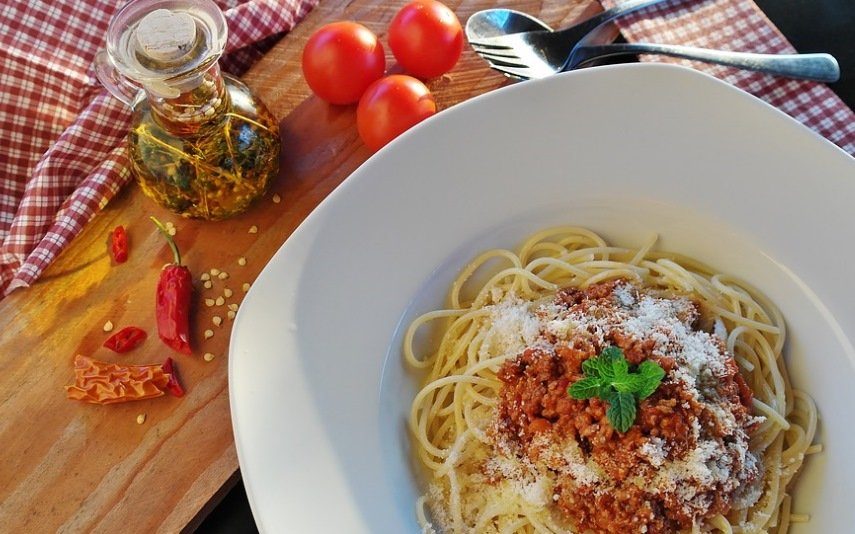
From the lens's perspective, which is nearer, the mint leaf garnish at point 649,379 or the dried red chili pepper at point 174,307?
the mint leaf garnish at point 649,379

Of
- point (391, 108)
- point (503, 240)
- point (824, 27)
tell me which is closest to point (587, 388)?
point (503, 240)

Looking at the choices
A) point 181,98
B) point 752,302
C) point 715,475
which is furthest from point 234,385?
point 752,302

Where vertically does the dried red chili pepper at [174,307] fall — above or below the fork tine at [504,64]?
below

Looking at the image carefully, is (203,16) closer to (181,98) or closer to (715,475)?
(181,98)

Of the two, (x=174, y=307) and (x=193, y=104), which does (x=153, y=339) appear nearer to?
(x=174, y=307)

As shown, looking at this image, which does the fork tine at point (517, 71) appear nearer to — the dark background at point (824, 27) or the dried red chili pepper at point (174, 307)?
the dark background at point (824, 27)

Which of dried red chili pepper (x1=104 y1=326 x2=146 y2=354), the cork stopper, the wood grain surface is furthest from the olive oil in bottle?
dried red chili pepper (x1=104 y1=326 x2=146 y2=354)

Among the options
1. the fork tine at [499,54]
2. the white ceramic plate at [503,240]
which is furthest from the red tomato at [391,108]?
the white ceramic plate at [503,240]
